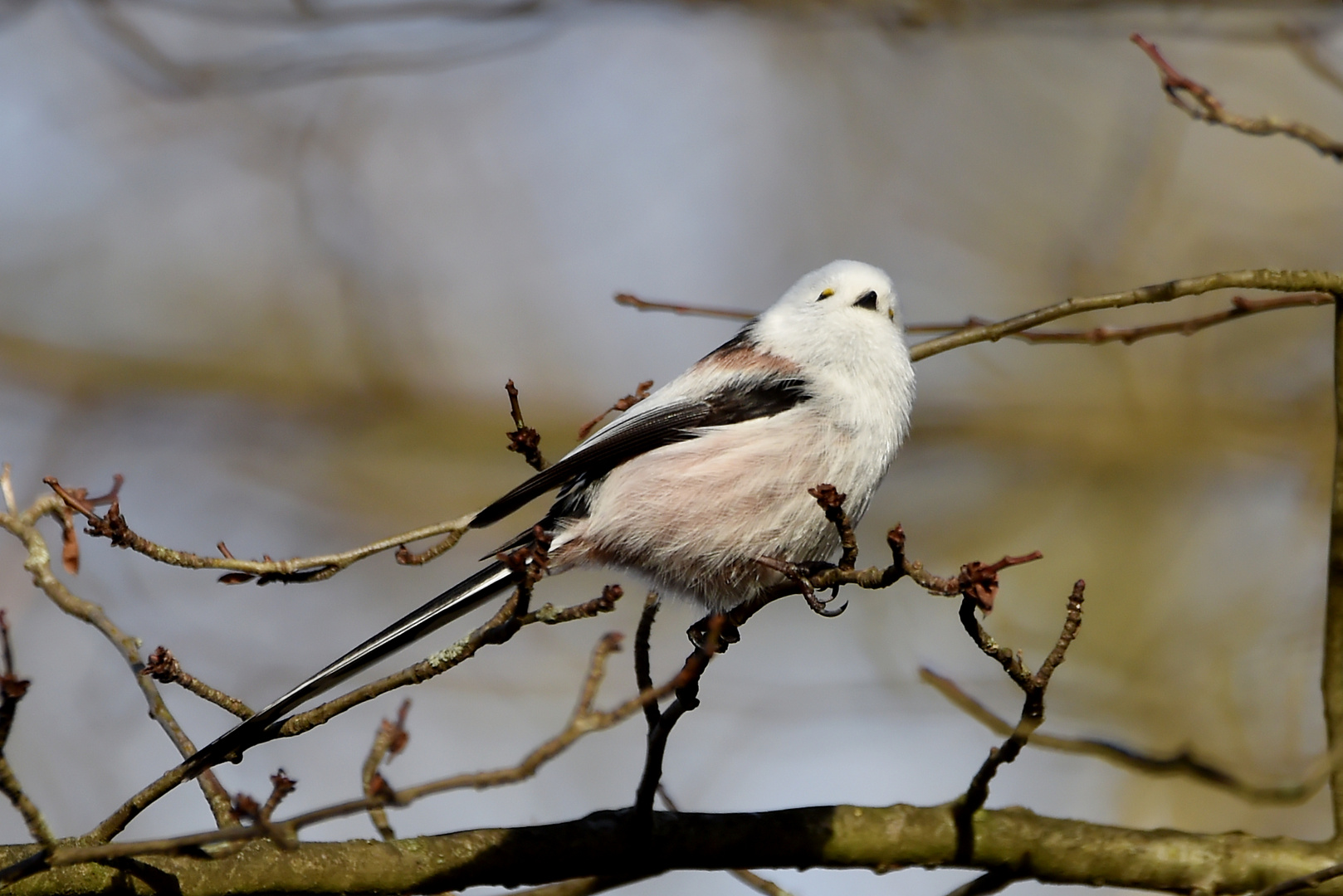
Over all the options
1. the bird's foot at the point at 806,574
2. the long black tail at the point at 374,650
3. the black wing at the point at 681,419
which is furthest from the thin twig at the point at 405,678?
the black wing at the point at 681,419

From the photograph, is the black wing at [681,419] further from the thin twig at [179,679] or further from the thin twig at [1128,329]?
the thin twig at [179,679]

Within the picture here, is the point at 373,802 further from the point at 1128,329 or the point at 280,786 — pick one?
the point at 1128,329

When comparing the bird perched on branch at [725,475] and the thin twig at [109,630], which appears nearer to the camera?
the thin twig at [109,630]

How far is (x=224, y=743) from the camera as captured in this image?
289 cm

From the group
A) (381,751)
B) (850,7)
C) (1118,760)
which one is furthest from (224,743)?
(850,7)

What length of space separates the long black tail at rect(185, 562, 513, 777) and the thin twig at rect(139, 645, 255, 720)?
57mm

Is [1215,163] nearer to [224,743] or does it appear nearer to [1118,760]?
[1118,760]

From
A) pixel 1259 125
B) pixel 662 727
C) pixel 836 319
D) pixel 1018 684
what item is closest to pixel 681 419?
pixel 836 319

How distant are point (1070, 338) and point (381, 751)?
7.91ft

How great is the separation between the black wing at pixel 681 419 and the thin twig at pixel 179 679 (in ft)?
3.76

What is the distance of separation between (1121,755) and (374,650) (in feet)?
6.85

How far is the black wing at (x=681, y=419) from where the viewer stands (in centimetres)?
372

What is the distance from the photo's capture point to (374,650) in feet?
10.6

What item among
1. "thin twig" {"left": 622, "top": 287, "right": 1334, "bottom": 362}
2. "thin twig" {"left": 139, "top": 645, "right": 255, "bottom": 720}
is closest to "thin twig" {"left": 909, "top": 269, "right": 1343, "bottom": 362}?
"thin twig" {"left": 622, "top": 287, "right": 1334, "bottom": 362}
